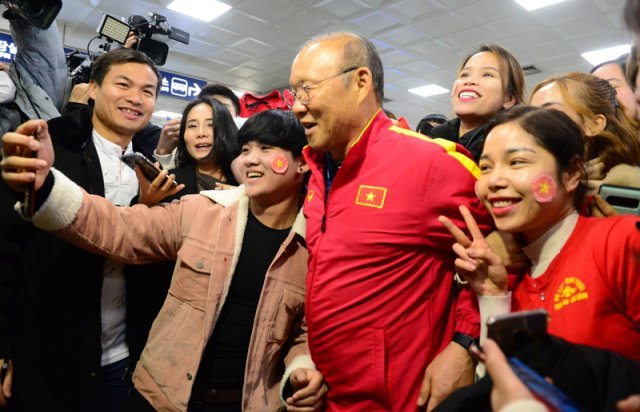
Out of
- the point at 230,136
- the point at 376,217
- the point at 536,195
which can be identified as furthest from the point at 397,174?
the point at 230,136

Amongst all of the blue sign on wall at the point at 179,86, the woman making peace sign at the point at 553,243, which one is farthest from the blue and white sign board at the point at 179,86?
the woman making peace sign at the point at 553,243

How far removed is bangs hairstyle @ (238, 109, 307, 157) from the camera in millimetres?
1670

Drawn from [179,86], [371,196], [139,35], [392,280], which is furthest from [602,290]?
[179,86]

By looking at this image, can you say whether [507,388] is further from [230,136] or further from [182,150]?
[182,150]

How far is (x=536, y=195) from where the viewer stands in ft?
3.38

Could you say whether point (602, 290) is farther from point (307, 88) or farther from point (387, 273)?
point (307, 88)

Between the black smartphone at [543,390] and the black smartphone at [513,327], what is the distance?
31 millimetres

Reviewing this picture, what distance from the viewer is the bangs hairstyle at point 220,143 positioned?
7.59 ft

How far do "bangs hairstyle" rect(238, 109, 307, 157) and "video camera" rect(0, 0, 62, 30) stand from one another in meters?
1.09

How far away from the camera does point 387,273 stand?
1291mm

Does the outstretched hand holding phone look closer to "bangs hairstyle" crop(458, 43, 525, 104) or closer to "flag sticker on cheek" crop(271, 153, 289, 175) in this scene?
"flag sticker on cheek" crop(271, 153, 289, 175)

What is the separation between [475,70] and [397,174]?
34.3 inches

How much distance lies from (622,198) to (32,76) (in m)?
2.51

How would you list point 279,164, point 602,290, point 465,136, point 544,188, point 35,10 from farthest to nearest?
point 35,10, point 465,136, point 279,164, point 544,188, point 602,290
